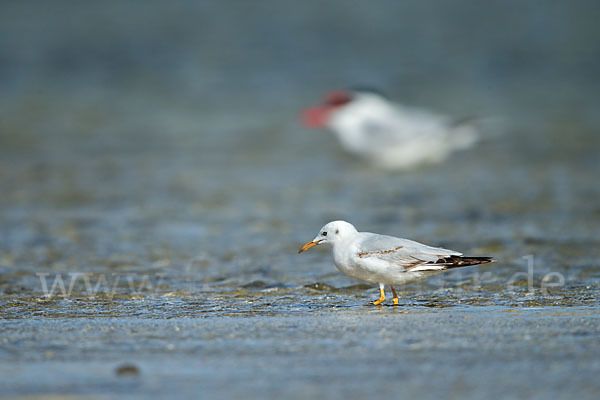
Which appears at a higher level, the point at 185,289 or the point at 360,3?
the point at 360,3

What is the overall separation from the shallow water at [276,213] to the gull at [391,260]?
0.20 meters

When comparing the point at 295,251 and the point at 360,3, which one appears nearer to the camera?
the point at 295,251

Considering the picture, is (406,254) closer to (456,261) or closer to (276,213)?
(456,261)

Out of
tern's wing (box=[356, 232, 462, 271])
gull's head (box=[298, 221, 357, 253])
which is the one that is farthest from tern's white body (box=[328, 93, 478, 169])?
tern's wing (box=[356, 232, 462, 271])

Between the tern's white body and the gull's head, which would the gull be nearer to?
the gull's head

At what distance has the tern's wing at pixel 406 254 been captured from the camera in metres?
5.02

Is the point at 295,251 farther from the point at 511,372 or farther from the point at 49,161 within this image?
the point at 49,161

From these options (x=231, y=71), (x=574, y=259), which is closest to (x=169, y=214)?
(x=574, y=259)

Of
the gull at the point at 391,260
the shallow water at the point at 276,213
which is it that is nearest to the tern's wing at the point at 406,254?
the gull at the point at 391,260

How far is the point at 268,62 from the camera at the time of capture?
20047 millimetres

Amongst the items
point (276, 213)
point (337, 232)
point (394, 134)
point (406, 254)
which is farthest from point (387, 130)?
point (406, 254)

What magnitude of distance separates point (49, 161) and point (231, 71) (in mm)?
7588

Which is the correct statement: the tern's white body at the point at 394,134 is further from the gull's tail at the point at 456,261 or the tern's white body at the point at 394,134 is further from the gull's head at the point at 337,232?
the gull's tail at the point at 456,261

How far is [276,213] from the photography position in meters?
8.74
